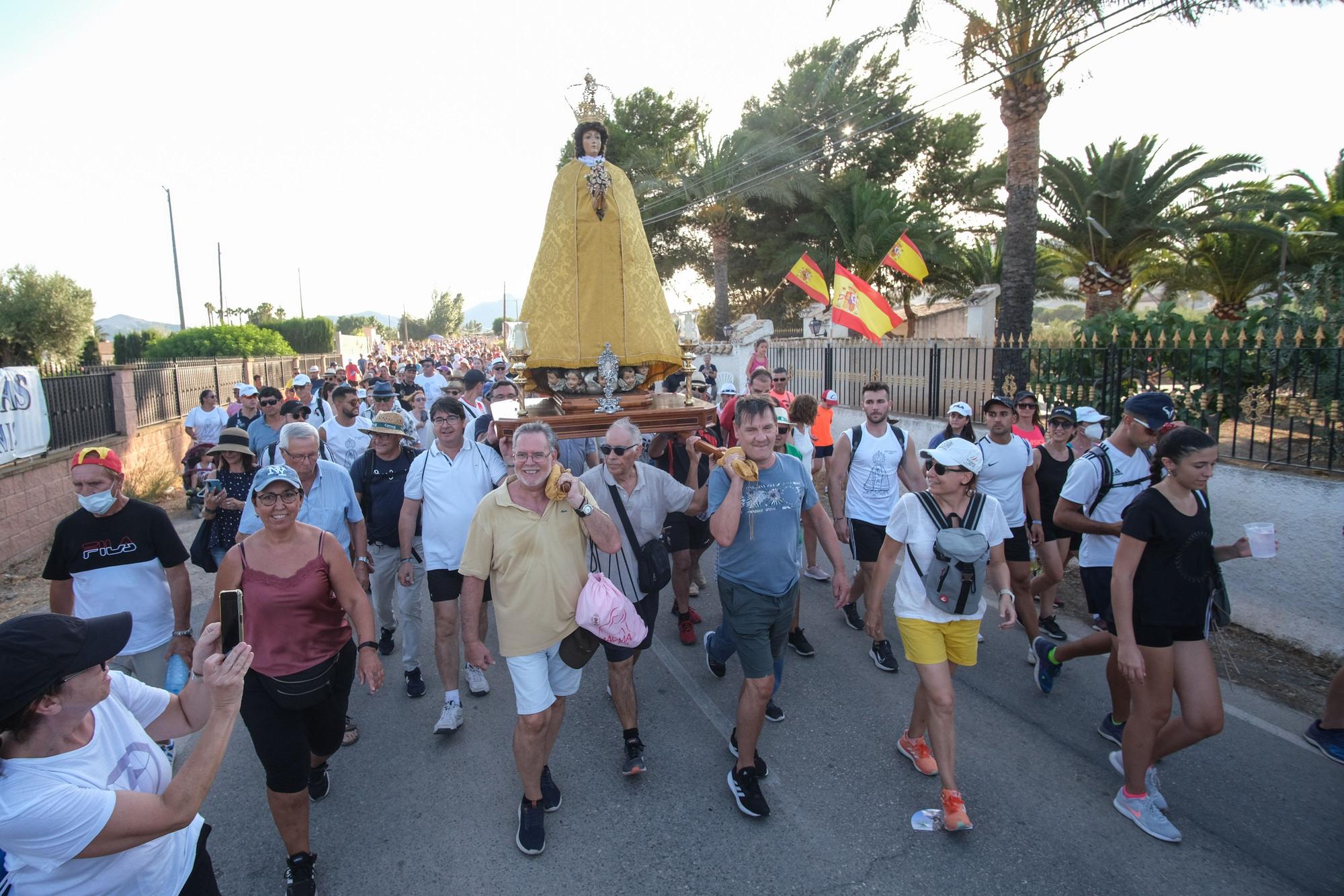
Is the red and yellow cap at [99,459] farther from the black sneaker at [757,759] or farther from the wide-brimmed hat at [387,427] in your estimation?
the black sneaker at [757,759]

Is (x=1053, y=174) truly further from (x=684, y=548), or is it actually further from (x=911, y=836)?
(x=911, y=836)

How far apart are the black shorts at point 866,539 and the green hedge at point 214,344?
22.8m

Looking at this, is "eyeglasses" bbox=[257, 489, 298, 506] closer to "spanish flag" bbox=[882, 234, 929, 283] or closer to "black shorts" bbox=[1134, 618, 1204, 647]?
"black shorts" bbox=[1134, 618, 1204, 647]

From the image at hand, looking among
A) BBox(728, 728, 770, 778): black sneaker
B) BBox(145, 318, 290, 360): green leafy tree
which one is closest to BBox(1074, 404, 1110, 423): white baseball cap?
BBox(728, 728, 770, 778): black sneaker

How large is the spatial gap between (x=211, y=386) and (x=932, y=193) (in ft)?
85.7

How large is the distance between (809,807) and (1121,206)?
55.7 feet

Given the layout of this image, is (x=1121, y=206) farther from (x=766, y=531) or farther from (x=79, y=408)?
(x=79, y=408)

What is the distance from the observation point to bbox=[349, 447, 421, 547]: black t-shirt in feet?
16.5

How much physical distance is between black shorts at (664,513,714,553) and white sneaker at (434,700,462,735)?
1.62 m

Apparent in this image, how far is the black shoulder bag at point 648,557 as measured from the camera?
12.8 ft

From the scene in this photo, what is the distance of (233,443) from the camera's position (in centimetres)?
476

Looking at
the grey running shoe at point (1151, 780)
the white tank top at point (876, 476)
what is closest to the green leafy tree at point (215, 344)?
the white tank top at point (876, 476)

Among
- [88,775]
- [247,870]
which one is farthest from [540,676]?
[88,775]

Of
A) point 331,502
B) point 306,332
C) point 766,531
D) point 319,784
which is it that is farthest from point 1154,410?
point 306,332
